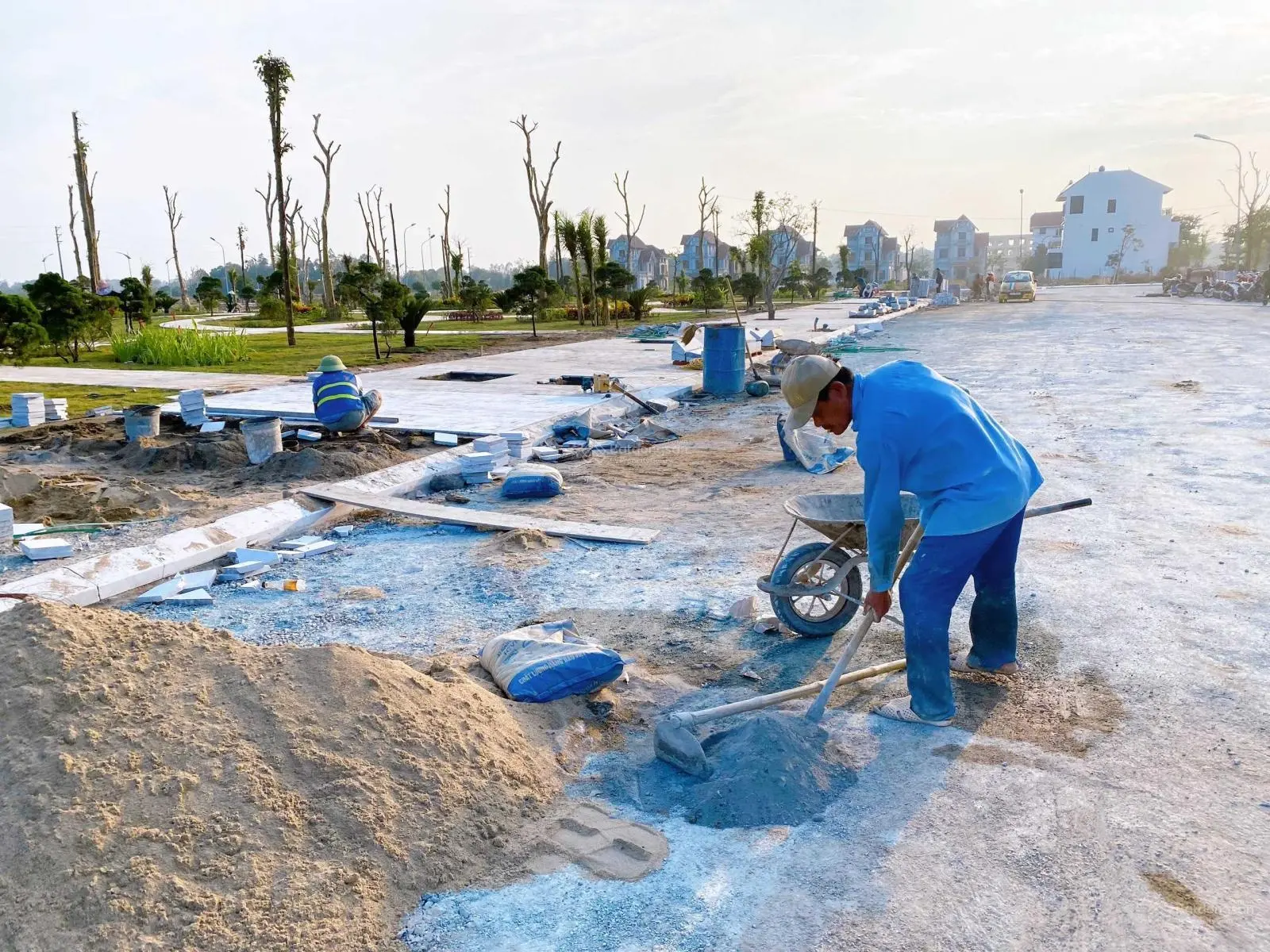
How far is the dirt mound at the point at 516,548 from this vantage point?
234 inches

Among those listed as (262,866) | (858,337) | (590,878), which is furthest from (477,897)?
(858,337)

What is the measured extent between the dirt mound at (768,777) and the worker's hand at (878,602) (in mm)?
528

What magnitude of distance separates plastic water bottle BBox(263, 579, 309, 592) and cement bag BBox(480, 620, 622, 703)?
1.95 m

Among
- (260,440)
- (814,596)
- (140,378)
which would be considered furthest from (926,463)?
(140,378)

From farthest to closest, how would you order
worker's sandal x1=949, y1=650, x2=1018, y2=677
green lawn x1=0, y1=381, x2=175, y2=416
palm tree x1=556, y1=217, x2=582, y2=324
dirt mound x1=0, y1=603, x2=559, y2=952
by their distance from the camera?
palm tree x1=556, y1=217, x2=582, y2=324
green lawn x1=0, y1=381, x2=175, y2=416
worker's sandal x1=949, y1=650, x2=1018, y2=677
dirt mound x1=0, y1=603, x2=559, y2=952

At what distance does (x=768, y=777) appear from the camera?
3258 millimetres

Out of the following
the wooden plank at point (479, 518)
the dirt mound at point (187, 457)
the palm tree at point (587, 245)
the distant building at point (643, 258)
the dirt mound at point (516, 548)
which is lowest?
the dirt mound at point (516, 548)

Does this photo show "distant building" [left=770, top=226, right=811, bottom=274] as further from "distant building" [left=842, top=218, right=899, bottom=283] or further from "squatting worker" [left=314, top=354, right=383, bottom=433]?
"distant building" [left=842, top=218, right=899, bottom=283]

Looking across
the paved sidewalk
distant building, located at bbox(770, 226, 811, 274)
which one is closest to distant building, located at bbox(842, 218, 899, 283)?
distant building, located at bbox(770, 226, 811, 274)

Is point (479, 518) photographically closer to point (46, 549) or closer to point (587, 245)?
point (46, 549)

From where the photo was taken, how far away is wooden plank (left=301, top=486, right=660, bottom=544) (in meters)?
6.44

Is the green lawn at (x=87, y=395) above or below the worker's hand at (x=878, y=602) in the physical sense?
above

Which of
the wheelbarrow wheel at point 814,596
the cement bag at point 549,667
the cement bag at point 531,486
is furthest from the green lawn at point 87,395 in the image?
the wheelbarrow wheel at point 814,596

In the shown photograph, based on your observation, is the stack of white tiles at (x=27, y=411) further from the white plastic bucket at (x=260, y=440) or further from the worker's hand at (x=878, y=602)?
the worker's hand at (x=878, y=602)
